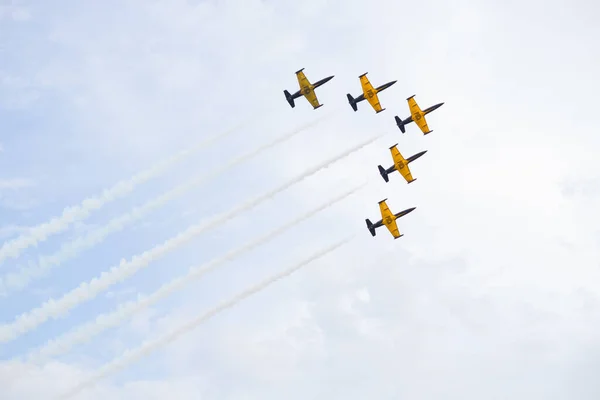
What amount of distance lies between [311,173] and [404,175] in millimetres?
21193

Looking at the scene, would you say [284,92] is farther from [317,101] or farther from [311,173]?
[311,173]

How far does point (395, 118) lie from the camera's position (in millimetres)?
174625

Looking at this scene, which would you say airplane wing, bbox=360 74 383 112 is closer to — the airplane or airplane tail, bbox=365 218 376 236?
the airplane

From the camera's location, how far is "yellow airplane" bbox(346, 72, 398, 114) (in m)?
171

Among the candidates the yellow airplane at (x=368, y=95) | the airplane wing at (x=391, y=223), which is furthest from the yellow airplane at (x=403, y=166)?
the yellow airplane at (x=368, y=95)

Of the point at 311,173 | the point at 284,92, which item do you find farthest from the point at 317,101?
the point at 311,173

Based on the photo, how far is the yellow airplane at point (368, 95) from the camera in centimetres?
17125

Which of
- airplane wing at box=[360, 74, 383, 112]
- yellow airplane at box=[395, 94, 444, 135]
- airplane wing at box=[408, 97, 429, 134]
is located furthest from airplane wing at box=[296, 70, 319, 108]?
airplane wing at box=[408, 97, 429, 134]

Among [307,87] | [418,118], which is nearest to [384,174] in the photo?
[418,118]

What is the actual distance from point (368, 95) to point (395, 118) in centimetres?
723

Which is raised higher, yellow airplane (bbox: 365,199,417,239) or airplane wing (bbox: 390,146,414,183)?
airplane wing (bbox: 390,146,414,183)

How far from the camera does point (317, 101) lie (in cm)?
17238

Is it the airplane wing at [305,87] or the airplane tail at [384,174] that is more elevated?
the airplane wing at [305,87]

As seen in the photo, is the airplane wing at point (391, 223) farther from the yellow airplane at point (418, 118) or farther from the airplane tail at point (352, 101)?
the airplane tail at point (352, 101)
